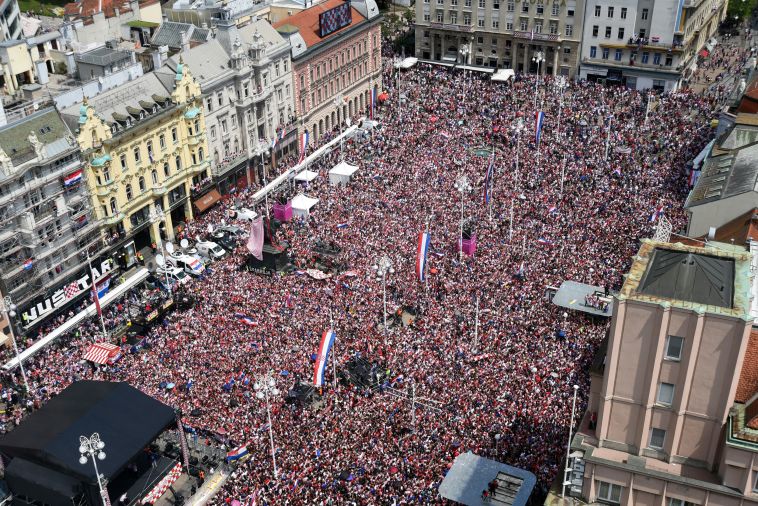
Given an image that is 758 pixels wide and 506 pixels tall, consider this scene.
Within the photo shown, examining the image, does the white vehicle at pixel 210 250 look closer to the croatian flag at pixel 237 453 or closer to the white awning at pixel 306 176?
the white awning at pixel 306 176

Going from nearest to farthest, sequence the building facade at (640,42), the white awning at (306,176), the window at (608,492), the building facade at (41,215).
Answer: the window at (608,492)
the building facade at (41,215)
the white awning at (306,176)
the building facade at (640,42)

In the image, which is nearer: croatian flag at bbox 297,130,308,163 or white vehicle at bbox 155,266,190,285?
white vehicle at bbox 155,266,190,285

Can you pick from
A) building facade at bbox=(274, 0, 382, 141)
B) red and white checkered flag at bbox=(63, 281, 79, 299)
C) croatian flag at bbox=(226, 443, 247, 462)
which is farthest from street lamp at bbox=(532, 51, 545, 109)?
croatian flag at bbox=(226, 443, 247, 462)

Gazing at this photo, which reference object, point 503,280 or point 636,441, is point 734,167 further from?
point 636,441

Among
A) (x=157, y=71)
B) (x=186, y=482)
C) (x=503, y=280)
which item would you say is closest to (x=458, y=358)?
(x=503, y=280)

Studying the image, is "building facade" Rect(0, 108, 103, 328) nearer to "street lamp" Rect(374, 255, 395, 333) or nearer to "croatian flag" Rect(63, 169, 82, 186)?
"croatian flag" Rect(63, 169, 82, 186)

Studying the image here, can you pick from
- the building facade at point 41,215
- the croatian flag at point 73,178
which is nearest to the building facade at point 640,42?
the croatian flag at point 73,178
